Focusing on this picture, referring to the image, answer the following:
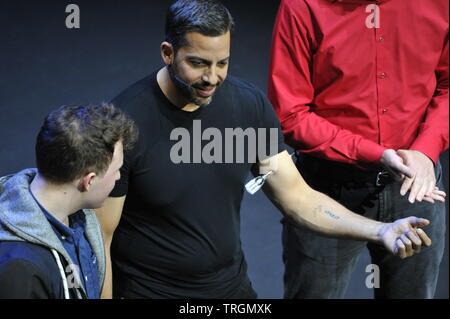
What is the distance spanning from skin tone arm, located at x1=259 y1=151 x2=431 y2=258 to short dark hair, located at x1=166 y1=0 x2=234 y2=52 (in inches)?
16.6

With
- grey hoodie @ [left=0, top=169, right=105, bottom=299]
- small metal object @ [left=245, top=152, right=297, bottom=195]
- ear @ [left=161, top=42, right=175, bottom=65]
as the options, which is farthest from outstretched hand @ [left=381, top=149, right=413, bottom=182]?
grey hoodie @ [left=0, top=169, right=105, bottom=299]

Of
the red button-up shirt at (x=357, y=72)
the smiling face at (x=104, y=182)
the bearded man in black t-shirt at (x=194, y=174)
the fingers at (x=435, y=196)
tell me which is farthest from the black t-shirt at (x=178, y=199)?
the fingers at (x=435, y=196)

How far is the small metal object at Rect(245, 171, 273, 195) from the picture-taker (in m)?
1.88

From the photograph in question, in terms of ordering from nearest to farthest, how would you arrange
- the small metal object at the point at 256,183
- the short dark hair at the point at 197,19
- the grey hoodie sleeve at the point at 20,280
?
the grey hoodie sleeve at the point at 20,280
the short dark hair at the point at 197,19
the small metal object at the point at 256,183

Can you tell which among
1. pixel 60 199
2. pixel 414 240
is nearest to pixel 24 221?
pixel 60 199

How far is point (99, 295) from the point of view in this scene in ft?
5.58

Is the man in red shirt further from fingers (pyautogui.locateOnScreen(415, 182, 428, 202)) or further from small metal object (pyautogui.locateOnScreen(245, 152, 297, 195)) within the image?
small metal object (pyautogui.locateOnScreen(245, 152, 297, 195))

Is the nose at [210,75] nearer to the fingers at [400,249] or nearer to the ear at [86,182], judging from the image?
the ear at [86,182]

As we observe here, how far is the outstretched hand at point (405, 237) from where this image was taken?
1.75 metres

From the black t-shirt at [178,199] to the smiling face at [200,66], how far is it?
0.24 feet

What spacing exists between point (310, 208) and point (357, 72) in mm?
425

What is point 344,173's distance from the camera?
83.7 inches

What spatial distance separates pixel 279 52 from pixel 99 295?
2.83ft
